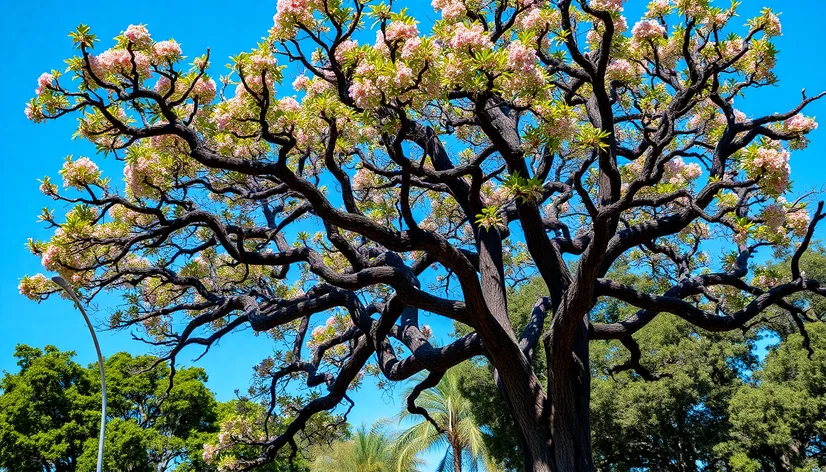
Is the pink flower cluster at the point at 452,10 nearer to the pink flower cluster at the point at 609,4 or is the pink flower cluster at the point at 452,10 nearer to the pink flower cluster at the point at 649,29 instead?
the pink flower cluster at the point at 609,4

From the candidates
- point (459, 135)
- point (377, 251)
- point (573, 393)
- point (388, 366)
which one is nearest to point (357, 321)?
point (388, 366)

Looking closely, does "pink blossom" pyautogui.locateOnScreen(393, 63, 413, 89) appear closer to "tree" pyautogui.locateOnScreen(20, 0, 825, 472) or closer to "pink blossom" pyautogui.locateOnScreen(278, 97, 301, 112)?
"tree" pyautogui.locateOnScreen(20, 0, 825, 472)

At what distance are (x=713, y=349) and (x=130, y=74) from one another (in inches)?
734

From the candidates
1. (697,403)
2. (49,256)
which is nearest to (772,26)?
(49,256)

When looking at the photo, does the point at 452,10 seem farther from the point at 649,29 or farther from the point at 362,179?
the point at 362,179

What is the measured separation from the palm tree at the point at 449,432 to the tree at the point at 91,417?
271 inches

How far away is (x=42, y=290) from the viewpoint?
8469 millimetres

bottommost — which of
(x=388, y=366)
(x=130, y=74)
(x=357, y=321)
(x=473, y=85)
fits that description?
(x=388, y=366)

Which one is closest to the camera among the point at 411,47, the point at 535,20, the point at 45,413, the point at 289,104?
the point at 411,47

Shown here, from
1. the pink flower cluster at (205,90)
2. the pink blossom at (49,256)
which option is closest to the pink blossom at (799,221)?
the pink flower cluster at (205,90)

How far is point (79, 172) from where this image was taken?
7168 millimetres

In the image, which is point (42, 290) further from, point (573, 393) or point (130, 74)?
point (573, 393)

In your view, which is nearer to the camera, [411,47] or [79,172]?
[411,47]

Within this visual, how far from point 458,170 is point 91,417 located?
749 inches
